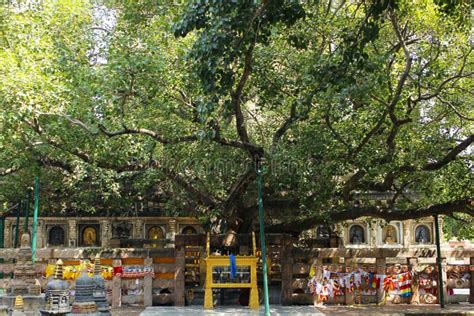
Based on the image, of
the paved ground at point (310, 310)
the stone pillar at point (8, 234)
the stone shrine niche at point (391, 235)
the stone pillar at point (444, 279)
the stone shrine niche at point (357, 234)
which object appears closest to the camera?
the paved ground at point (310, 310)

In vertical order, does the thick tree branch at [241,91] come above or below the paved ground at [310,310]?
above

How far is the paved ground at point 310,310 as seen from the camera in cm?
1520

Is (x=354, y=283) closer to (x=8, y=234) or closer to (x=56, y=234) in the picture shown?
(x=56, y=234)

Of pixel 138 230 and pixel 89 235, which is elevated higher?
pixel 138 230

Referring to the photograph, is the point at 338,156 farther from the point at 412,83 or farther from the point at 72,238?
the point at 72,238

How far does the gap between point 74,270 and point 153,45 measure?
703 cm

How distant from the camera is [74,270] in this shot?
1648cm

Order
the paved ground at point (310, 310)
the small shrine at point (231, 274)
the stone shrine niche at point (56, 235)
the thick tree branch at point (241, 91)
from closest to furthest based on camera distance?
the thick tree branch at point (241, 91) < the paved ground at point (310, 310) < the small shrine at point (231, 274) < the stone shrine niche at point (56, 235)

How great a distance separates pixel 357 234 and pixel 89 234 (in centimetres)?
1744

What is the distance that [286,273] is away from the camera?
1695cm

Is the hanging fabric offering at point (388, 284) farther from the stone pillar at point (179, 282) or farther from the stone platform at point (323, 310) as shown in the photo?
the stone pillar at point (179, 282)

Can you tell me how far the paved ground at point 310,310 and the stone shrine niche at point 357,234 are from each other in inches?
831

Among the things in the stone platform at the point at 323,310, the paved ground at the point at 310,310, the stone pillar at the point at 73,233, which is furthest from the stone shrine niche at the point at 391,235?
the paved ground at the point at 310,310

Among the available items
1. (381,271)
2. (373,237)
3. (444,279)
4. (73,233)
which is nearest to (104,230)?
(73,233)
